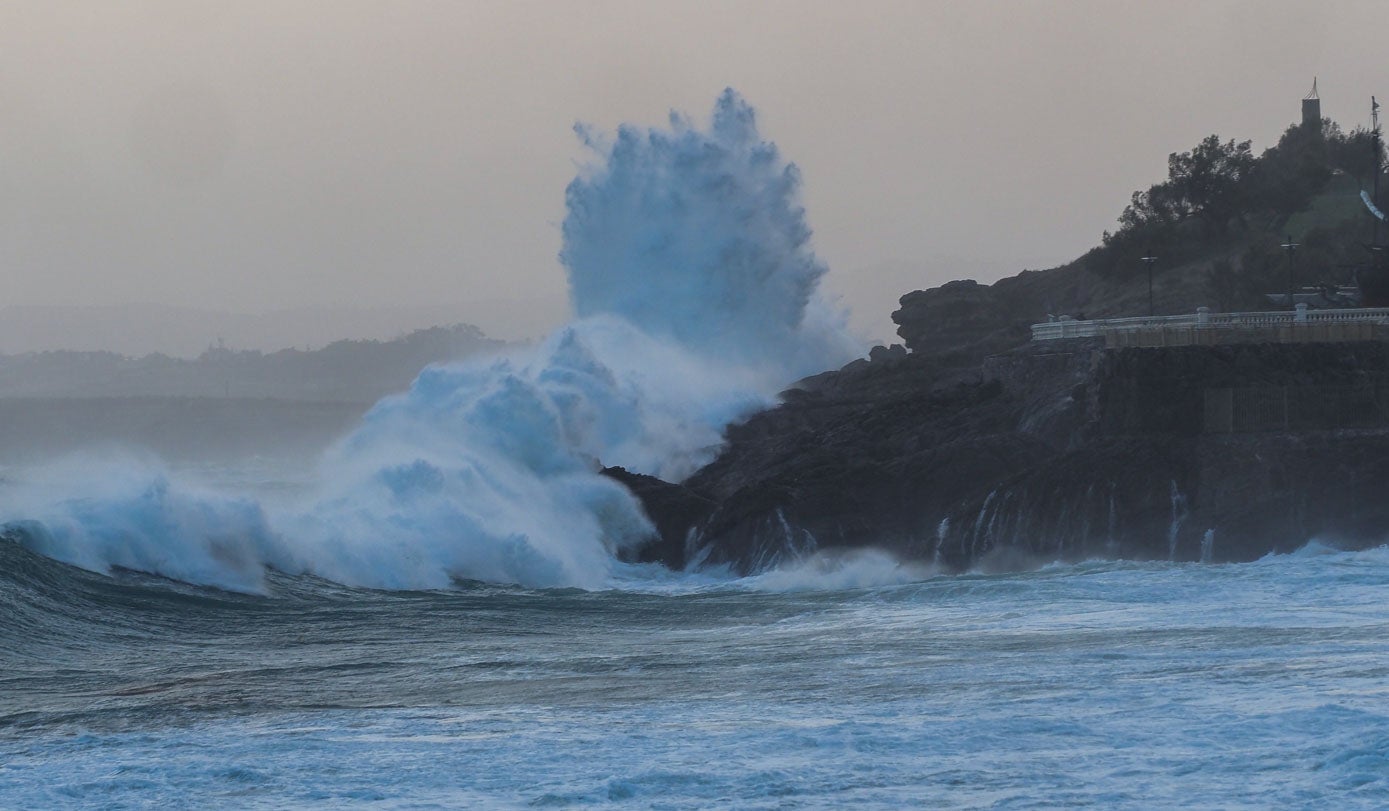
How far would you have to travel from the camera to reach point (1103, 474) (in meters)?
28.1

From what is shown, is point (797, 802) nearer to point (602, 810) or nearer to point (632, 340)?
point (602, 810)

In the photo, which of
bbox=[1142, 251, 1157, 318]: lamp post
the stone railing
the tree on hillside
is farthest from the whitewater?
the tree on hillside

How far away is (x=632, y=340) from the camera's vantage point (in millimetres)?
50219

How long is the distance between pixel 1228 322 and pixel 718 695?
1800 centimetres

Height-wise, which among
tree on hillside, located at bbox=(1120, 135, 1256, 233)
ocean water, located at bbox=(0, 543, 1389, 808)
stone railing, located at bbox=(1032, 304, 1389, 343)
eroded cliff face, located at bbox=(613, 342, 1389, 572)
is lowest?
ocean water, located at bbox=(0, 543, 1389, 808)

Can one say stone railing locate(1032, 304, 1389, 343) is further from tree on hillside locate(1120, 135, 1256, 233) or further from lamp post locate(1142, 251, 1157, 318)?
tree on hillside locate(1120, 135, 1256, 233)

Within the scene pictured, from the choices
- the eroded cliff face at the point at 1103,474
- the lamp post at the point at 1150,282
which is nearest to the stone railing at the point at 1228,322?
the eroded cliff face at the point at 1103,474

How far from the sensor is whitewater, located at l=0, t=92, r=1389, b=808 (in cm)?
1321

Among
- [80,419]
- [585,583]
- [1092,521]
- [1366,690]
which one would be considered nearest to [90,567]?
[585,583]

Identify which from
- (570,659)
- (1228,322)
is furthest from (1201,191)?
(570,659)

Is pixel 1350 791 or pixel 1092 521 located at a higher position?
pixel 1092 521

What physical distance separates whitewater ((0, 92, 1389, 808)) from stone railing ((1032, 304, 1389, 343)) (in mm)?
5375

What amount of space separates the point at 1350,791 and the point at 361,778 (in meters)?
6.55

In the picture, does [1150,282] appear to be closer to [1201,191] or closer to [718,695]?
[1201,191]
